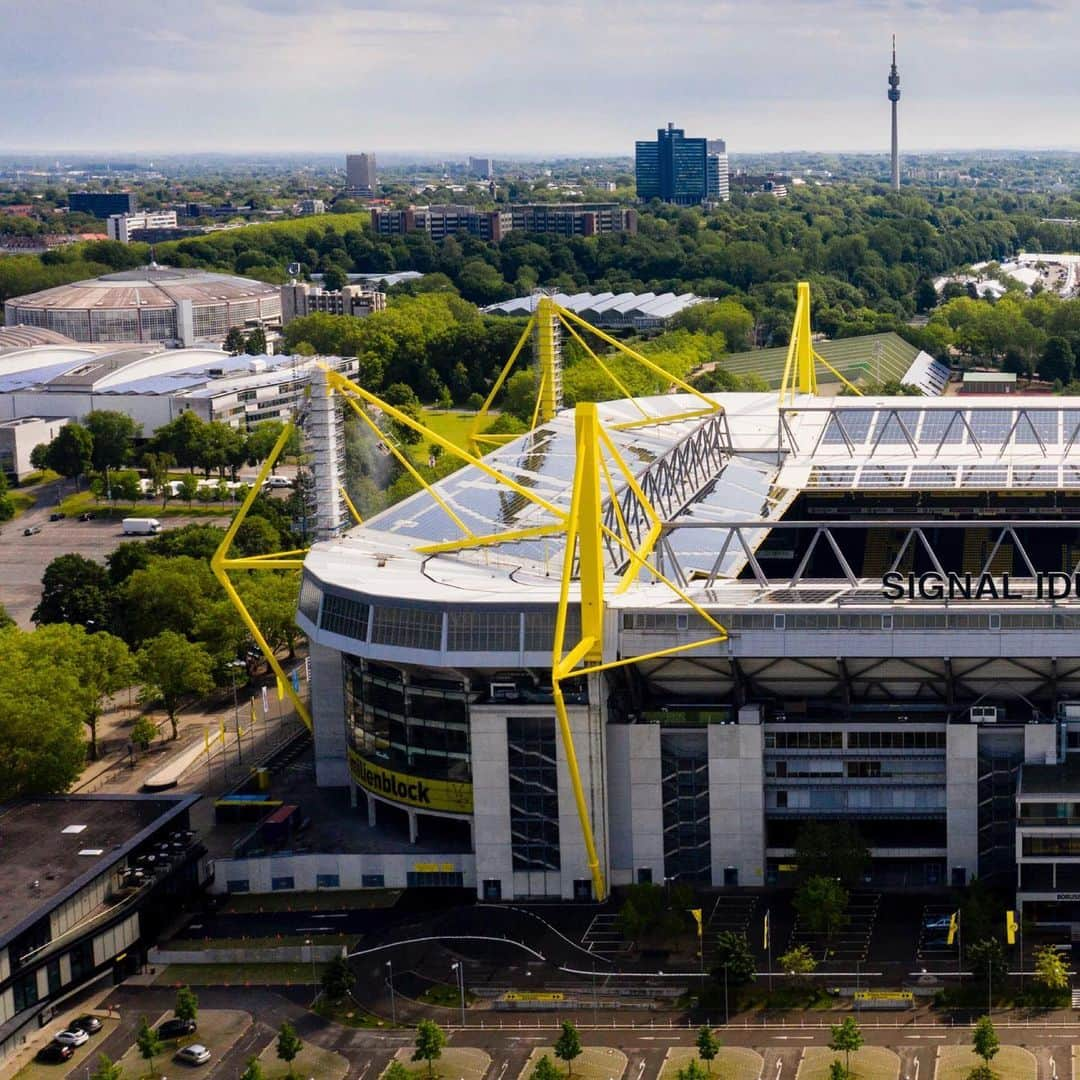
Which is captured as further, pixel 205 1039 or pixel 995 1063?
pixel 205 1039

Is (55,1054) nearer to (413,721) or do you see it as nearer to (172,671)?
(413,721)

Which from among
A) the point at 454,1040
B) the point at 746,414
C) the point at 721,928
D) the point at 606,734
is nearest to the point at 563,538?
the point at 606,734

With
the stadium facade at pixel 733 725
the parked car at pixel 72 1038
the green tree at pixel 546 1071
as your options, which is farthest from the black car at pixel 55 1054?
the stadium facade at pixel 733 725

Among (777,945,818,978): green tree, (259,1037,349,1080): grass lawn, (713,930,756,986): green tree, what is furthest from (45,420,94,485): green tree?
(777,945,818,978): green tree

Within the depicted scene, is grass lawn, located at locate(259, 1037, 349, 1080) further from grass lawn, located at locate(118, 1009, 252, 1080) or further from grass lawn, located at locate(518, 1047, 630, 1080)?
grass lawn, located at locate(518, 1047, 630, 1080)

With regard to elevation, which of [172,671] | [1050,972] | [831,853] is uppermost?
[172,671]

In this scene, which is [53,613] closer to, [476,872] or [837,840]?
[476,872]

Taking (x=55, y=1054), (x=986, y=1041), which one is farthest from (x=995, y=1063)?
(x=55, y=1054)
